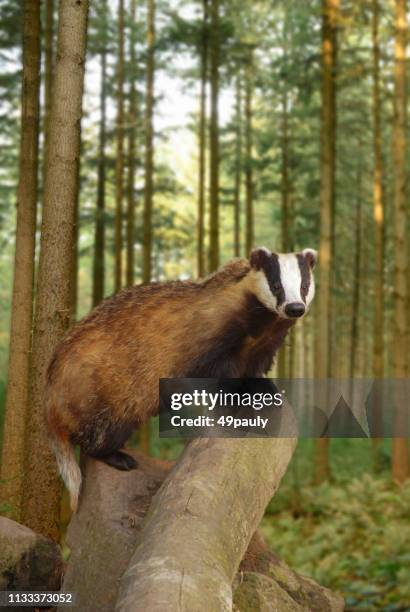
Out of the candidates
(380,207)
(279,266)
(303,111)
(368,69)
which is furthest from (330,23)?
(279,266)

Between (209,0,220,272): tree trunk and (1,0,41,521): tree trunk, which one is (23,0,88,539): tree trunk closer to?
(1,0,41,521): tree trunk

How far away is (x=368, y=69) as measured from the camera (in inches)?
465

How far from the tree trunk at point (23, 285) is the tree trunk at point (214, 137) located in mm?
6955

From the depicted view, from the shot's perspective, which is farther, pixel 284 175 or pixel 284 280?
pixel 284 175

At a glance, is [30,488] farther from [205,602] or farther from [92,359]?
[205,602]

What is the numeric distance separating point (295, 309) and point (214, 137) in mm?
10304

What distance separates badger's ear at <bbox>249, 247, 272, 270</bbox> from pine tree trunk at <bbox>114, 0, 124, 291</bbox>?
9.16 m

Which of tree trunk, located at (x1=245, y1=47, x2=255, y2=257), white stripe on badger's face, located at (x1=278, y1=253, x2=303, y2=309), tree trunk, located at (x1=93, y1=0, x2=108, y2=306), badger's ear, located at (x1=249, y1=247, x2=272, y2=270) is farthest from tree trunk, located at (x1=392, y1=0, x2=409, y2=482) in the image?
white stripe on badger's face, located at (x1=278, y1=253, x2=303, y2=309)

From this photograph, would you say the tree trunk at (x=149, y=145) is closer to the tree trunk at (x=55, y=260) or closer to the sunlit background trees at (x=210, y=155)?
the sunlit background trees at (x=210, y=155)

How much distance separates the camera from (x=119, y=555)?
3.76 metres

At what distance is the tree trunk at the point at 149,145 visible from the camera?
12594 millimetres

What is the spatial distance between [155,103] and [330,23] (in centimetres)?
456

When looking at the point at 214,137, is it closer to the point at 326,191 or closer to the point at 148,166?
the point at 148,166

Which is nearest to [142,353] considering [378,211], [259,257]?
[259,257]
